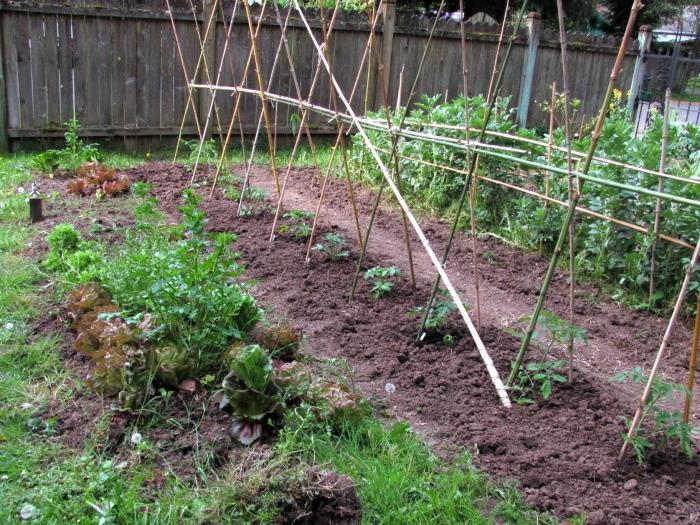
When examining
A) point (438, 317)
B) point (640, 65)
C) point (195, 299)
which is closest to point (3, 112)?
point (195, 299)

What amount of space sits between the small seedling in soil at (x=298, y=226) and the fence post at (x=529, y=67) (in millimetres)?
6630

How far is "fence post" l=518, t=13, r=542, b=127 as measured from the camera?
10820 mm

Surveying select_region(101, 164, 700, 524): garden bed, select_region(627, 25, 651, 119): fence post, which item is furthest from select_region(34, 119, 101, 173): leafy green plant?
select_region(627, 25, 651, 119): fence post

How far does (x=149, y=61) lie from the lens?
28.3 ft

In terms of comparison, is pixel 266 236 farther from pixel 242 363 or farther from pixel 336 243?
pixel 242 363

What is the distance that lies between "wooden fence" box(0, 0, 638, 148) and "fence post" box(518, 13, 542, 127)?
0.02 metres

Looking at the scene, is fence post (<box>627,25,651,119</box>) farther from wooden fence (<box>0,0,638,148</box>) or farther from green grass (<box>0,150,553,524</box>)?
green grass (<box>0,150,553,524</box>)

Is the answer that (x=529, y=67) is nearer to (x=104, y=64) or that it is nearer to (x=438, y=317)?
(x=104, y=64)

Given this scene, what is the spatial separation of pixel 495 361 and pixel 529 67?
29.0 feet

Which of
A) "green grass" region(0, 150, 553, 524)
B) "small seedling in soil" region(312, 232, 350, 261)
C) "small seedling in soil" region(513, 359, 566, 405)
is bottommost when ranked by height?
"green grass" region(0, 150, 553, 524)

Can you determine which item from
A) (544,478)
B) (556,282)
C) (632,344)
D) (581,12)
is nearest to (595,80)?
(581,12)

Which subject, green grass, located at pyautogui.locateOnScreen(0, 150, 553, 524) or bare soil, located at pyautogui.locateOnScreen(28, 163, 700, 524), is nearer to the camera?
green grass, located at pyautogui.locateOnScreen(0, 150, 553, 524)

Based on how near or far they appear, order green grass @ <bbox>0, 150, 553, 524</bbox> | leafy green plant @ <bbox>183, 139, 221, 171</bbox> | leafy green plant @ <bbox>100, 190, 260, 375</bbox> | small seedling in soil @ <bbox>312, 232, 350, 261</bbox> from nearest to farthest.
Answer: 1. green grass @ <bbox>0, 150, 553, 524</bbox>
2. leafy green plant @ <bbox>100, 190, 260, 375</bbox>
3. small seedling in soil @ <bbox>312, 232, 350, 261</bbox>
4. leafy green plant @ <bbox>183, 139, 221, 171</bbox>

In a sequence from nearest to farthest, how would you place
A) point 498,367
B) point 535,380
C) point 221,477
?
1. point 221,477
2. point 535,380
3. point 498,367
